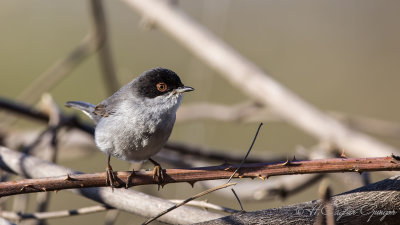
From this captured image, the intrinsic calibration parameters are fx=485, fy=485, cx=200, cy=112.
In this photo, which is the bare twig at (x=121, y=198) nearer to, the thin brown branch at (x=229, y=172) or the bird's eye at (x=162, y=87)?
the thin brown branch at (x=229, y=172)

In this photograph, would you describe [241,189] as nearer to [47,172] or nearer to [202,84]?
[202,84]

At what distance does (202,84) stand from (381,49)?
23.0 feet

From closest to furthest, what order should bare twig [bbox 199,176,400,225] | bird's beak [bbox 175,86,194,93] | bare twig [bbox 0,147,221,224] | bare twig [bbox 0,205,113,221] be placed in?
bare twig [bbox 199,176,400,225]
bare twig [bbox 0,147,221,224]
bare twig [bbox 0,205,113,221]
bird's beak [bbox 175,86,194,93]

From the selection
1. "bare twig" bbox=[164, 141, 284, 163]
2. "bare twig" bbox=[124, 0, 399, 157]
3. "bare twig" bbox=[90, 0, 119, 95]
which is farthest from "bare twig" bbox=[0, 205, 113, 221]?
"bare twig" bbox=[124, 0, 399, 157]

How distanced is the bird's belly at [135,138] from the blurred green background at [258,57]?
3649mm

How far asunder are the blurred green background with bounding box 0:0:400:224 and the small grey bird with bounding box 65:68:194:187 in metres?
3.55

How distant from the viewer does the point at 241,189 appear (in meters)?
4.15

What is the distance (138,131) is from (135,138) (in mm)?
50

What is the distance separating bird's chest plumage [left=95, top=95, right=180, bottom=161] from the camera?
3172 millimetres

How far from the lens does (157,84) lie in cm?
341

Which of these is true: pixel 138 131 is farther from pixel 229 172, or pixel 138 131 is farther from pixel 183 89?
pixel 229 172

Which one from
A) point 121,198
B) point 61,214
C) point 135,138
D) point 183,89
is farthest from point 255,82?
point 61,214

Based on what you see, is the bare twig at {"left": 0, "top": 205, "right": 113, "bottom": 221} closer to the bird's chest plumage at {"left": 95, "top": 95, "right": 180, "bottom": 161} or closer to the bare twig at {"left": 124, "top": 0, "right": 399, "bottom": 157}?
the bird's chest plumage at {"left": 95, "top": 95, "right": 180, "bottom": 161}

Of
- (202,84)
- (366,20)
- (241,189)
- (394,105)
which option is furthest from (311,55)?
(241,189)
